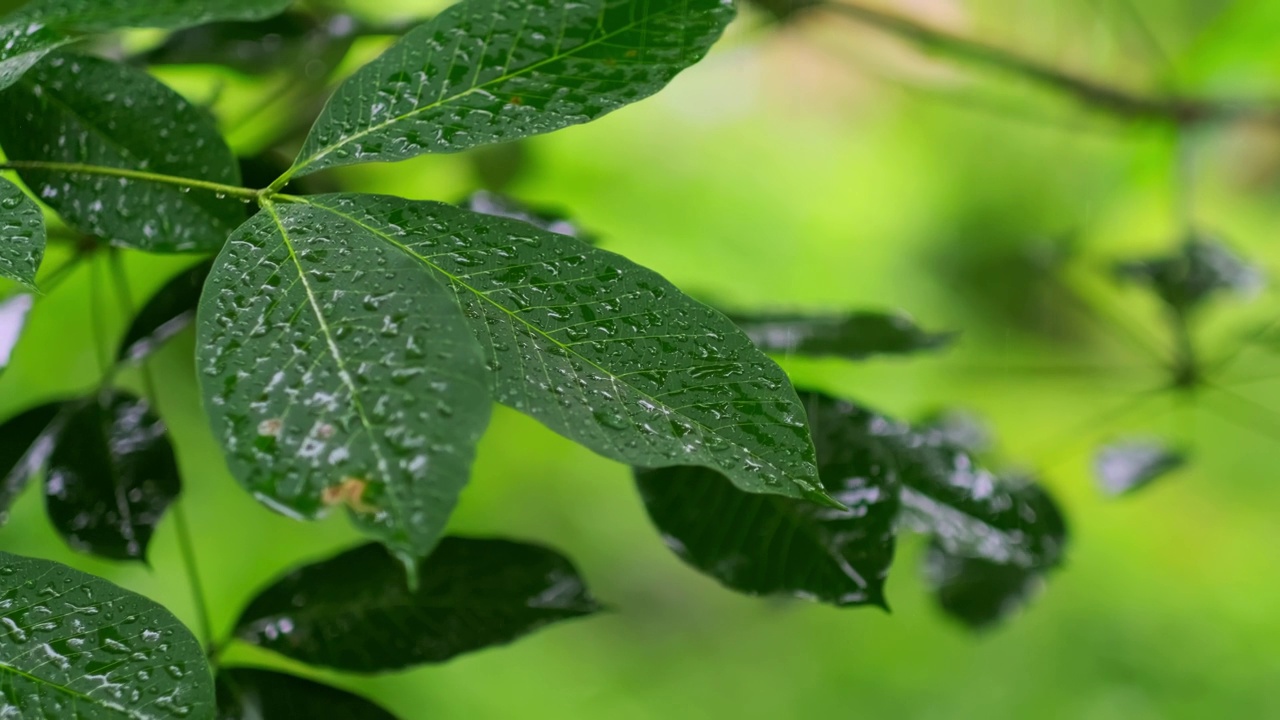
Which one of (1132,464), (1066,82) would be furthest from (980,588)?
(1066,82)

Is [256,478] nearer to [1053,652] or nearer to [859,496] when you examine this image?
[859,496]

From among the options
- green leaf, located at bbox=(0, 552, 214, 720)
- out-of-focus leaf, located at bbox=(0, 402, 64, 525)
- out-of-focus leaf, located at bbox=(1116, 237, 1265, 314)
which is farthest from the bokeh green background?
green leaf, located at bbox=(0, 552, 214, 720)

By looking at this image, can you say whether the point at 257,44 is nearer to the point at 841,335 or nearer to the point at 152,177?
the point at 152,177

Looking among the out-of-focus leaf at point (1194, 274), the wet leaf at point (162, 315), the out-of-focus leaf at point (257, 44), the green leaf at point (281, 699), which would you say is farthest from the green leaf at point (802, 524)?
the out-of-focus leaf at point (1194, 274)

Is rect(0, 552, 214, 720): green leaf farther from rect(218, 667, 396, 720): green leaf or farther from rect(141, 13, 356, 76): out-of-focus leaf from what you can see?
rect(141, 13, 356, 76): out-of-focus leaf

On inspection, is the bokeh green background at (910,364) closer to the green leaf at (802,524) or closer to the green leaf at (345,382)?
the green leaf at (802,524)

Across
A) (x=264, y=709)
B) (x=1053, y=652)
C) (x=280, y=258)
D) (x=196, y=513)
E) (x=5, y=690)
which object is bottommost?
(x=1053, y=652)

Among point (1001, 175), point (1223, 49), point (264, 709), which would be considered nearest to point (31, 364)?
point (264, 709)
